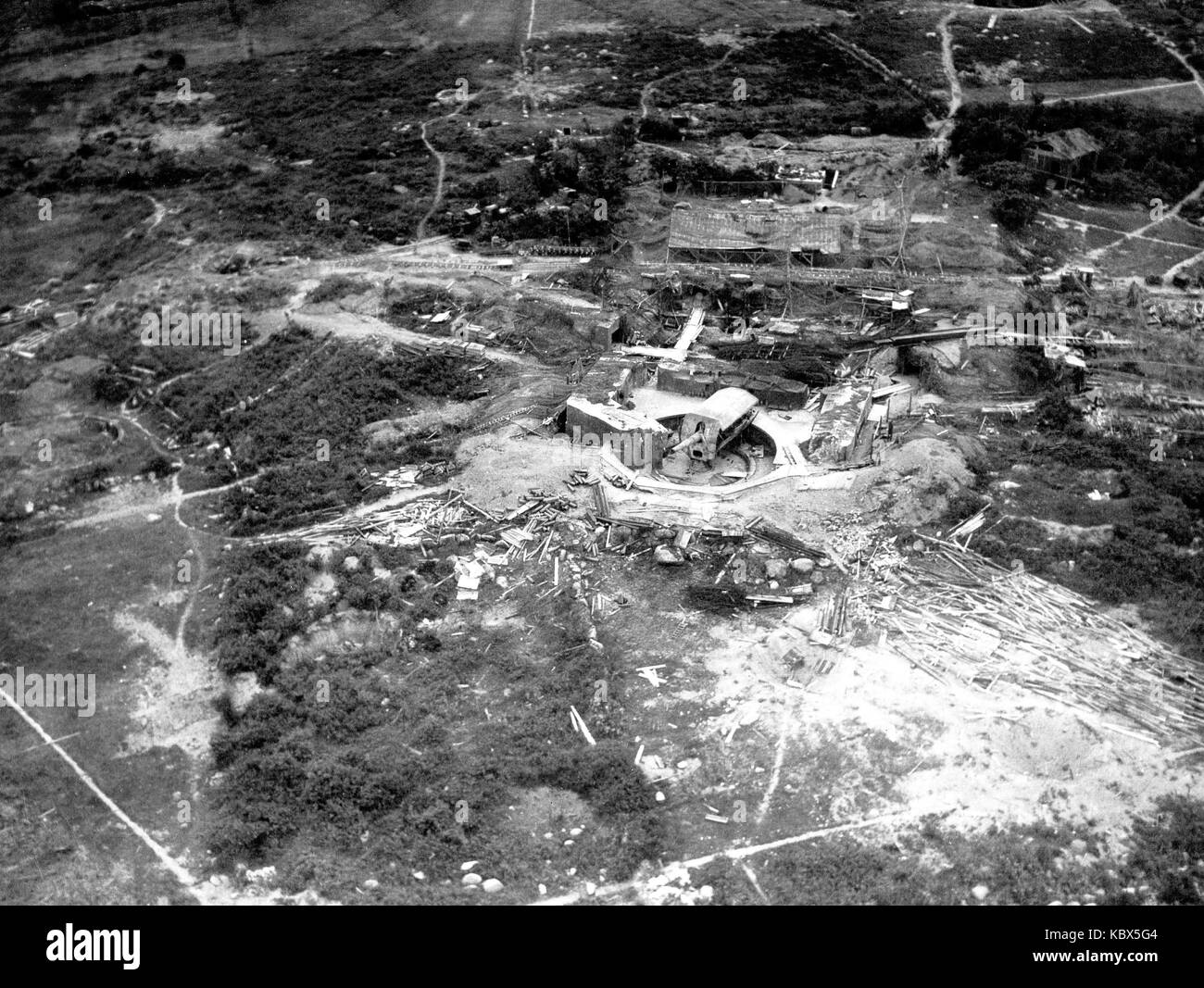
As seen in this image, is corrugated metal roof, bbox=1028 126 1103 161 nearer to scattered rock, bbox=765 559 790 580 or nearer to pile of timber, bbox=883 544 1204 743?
pile of timber, bbox=883 544 1204 743

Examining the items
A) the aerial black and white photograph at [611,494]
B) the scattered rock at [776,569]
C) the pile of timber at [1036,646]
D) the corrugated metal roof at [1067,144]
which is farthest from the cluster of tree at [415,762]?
the corrugated metal roof at [1067,144]

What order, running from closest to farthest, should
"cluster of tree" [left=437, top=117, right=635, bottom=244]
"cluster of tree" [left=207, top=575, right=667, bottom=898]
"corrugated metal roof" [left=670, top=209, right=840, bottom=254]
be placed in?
"cluster of tree" [left=207, top=575, right=667, bottom=898]
"corrugated metal roof" [left=670, top=209, right=840, bottom=254]
"cluster of tree" [left=437, top=117, right=635, bottom=244]

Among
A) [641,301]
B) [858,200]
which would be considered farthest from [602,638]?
[858,200]

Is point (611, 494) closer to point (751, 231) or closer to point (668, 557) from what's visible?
point (668, 557)

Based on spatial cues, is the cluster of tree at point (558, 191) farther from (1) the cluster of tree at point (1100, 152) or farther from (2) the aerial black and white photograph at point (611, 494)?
(1) the cluster of tree at point (1100, 152)

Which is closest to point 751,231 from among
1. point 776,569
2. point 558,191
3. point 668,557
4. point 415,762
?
point 558,191

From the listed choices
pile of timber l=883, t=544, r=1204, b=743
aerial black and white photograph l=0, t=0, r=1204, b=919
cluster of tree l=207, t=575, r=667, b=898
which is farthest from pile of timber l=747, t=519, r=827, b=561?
cluster of tree l=207, t=575, r=667, b=898
